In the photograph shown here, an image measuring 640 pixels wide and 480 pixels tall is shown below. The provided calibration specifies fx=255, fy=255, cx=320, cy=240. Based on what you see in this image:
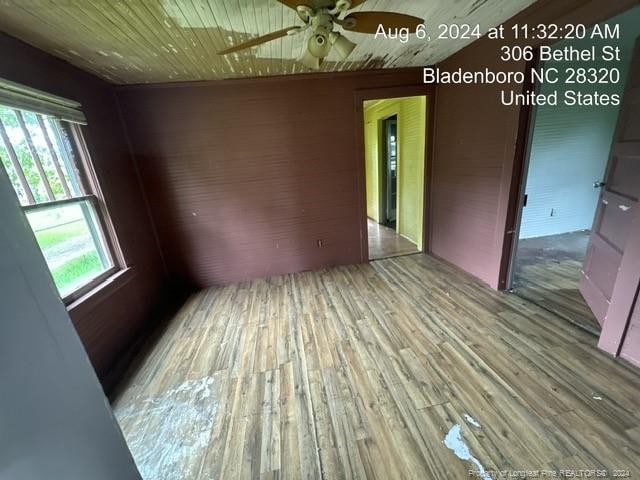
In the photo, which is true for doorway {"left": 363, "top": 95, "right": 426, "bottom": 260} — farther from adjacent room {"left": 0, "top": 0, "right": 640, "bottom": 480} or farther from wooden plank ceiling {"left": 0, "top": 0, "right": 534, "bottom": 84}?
wooden plank ceiling {"left": 0, "top": 0, "right": 534, "bottom": 84}

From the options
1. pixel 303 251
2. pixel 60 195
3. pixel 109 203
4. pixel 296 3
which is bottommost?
pixel 303 251

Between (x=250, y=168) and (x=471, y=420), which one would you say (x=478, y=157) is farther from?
Result: (x=250, y=168)

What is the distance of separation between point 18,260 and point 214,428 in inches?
59.1

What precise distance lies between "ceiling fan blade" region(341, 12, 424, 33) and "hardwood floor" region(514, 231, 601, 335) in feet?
8.43

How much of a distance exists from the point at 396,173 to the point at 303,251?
2.52 meters

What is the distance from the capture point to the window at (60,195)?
1668mm

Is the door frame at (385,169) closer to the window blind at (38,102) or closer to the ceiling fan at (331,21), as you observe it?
the ceiling fan at (331,21)

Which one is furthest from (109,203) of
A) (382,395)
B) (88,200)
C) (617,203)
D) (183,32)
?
(617,203)

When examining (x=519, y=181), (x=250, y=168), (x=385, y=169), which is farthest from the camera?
(x=385, y=169)

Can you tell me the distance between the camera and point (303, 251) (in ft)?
11.7

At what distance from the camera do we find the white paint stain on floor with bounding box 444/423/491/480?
122cm

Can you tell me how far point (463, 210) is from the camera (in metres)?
3.03

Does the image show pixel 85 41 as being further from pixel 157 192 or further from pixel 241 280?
pixel 241 280

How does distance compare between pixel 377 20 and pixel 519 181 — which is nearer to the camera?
pixel 377 20
